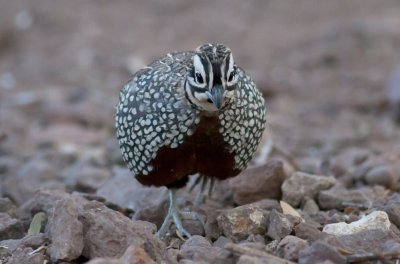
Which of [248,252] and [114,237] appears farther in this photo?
[114,237]

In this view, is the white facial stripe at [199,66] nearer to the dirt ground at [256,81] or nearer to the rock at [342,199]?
the dirt ground at [256,81]

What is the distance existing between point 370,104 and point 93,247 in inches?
280

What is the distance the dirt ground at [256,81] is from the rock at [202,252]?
1cm

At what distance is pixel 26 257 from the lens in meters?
4.50

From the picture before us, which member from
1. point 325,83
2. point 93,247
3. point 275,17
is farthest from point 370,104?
point 93,247

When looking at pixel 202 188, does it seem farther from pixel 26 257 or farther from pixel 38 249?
pixel 26 257

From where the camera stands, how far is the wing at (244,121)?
529 centimetres

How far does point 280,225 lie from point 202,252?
1.81 ft

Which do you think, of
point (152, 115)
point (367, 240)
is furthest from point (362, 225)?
point (152, 115)

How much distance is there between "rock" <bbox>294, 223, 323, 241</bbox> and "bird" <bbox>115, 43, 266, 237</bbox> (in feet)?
2.65

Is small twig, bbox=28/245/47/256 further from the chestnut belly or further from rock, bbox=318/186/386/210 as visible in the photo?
rock, bbox=318/186/386/210

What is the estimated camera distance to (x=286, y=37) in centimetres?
1455

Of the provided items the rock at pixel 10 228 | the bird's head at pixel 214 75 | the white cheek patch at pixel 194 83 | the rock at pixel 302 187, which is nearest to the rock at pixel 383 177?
the rock at pixel 302 187

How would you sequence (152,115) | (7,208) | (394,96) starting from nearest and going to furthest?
1. (152,115)
2. (7,208)
3. (394,96)
